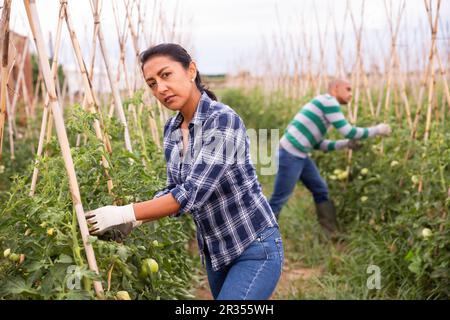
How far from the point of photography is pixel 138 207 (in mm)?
1445

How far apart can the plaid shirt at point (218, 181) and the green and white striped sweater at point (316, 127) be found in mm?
1941

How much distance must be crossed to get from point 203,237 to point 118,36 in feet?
5.49

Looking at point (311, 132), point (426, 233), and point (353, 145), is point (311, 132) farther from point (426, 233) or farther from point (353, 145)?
point (426, 233)

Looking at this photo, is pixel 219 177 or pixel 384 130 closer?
pixel 219 177

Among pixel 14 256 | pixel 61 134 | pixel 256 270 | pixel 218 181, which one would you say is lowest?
pixel 256 270

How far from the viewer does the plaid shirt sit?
4.86 feet

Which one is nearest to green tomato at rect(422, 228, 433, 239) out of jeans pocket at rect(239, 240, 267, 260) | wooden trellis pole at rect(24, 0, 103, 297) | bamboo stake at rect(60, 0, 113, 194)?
jeans pocket at rect(239, 240, 267, 260)

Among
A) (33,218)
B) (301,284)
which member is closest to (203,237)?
(33,218)

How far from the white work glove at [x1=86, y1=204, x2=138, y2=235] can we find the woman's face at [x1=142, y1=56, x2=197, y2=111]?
14.3 inches

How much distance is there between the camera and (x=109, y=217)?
1.42 m

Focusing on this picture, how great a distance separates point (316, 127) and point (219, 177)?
2270 mm

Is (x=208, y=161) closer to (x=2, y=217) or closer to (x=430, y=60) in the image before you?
(x=2, y=217)

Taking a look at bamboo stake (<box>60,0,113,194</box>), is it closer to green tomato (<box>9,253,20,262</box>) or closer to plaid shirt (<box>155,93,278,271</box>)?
plaid shirt (<box>155,93,278,271</box>)

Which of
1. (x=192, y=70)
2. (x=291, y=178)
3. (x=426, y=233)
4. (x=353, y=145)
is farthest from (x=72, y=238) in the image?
(x=353, y=145)
